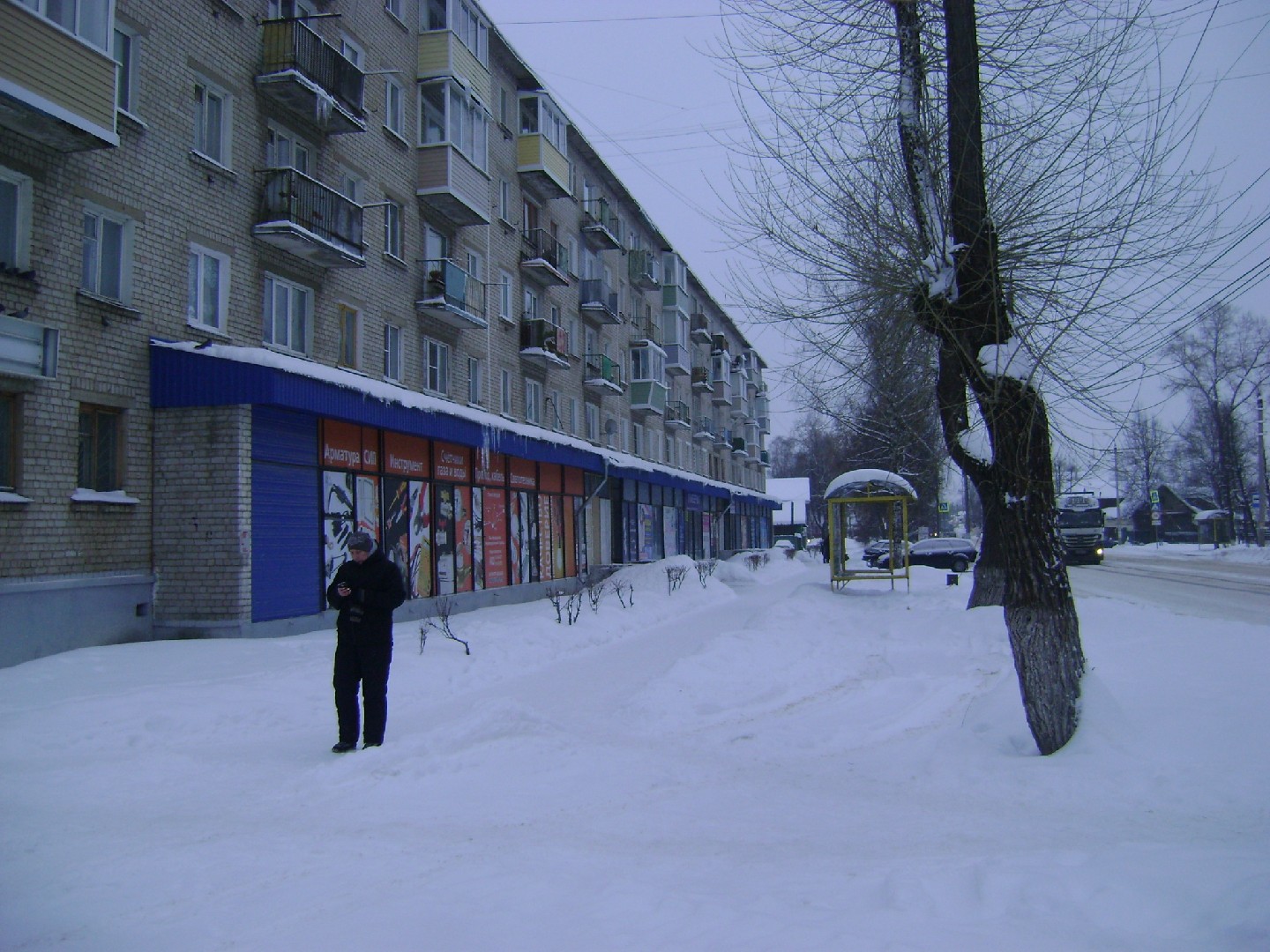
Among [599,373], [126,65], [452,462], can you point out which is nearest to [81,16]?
[126,65]

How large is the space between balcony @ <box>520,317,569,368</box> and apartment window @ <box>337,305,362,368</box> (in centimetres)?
740

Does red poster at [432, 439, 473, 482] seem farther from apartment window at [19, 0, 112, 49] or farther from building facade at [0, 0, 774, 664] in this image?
apartment window at [19, 0, 112, 49]

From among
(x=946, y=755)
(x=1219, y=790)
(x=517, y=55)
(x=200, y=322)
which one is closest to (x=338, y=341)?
(x=200, y=322)

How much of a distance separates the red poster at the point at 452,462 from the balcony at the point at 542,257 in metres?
7.42

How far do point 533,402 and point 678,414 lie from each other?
635 inches

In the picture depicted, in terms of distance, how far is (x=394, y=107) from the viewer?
1919 centimetres

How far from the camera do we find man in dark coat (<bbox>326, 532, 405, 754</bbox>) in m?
6.79

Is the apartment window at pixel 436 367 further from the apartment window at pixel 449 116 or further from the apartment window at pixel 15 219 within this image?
the apartment window at pixel 15 219

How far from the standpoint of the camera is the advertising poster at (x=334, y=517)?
1444 centimetres

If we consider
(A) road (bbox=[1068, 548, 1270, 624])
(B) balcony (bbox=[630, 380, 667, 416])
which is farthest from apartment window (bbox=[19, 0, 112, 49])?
(B) balcony (bbox=[630, 380, 667, 416])

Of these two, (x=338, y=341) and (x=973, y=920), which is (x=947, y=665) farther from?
(x=338, y=341)

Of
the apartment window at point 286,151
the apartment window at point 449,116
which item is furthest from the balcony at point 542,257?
the apartment window at point 286,151

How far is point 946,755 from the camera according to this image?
20.5ft

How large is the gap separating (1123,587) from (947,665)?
16.2 meters
